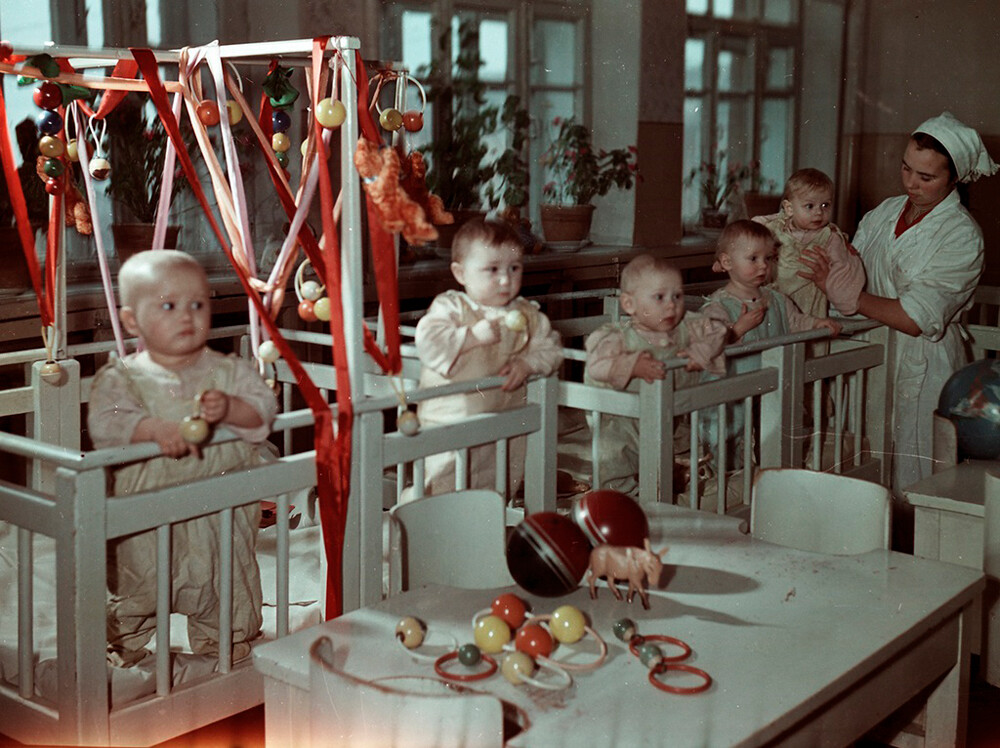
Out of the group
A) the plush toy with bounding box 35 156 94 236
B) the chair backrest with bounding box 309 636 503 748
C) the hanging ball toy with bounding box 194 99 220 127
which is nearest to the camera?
the chair backrest with bounding box 309 636 503 748

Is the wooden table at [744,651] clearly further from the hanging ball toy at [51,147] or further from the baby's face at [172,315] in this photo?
the hanging ball toy at [51,147]

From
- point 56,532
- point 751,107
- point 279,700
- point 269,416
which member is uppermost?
point 751,107

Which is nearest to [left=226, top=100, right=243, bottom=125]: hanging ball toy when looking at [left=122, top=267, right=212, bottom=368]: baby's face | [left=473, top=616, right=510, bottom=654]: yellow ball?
[left=122, top=267, right=212, bottom=368]: baby's face

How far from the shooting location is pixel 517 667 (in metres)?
1.27

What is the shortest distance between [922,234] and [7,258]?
6.56 feet

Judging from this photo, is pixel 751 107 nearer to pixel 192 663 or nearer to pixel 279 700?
pixel 192 663

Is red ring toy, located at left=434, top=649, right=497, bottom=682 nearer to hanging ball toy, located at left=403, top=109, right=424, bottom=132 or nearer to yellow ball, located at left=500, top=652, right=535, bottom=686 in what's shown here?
yellow ball, located at left=500, top=652, right=535, bottom=686

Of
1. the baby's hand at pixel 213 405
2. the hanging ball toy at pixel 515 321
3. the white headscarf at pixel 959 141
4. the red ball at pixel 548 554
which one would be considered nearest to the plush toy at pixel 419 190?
the hanging ball toy at pixel 515 321

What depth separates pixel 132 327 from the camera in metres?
1.52

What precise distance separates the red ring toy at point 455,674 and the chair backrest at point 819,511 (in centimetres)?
62

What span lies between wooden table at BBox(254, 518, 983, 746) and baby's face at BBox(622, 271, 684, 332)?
69 cm

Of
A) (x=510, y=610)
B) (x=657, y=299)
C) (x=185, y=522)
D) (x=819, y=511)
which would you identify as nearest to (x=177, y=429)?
(x=185, y=522)

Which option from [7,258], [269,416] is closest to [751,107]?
[7,258]

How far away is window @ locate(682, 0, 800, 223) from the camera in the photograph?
4.10 m
